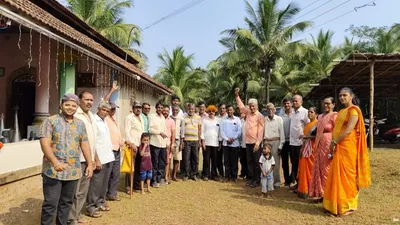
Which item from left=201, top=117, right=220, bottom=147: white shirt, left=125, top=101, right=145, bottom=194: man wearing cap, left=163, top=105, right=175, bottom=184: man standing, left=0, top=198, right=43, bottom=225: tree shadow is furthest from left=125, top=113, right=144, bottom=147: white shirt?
left=201, top=117, right=220, bottom=147: white shirt

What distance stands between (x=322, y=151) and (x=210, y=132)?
2718 mm

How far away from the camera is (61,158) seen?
3465mm

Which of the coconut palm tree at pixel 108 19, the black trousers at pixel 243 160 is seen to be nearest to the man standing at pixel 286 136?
the black trousers at pixel 243 160

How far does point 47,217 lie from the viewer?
11.2 ft

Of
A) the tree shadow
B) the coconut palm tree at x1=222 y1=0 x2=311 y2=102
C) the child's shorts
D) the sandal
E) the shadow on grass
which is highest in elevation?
the coconut palm tree at x1=222 y1=0 x2=311 y2=102

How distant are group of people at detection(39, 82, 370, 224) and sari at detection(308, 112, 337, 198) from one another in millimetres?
15

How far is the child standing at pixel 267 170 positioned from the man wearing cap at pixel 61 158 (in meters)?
3.33

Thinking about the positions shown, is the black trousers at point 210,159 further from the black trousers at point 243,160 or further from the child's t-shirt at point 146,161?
the child's t-shirt at point 146,161

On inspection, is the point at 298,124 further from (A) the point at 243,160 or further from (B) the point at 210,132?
(B) the point at 210,132

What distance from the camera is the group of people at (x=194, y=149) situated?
11.6 feet

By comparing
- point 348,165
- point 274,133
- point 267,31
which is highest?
point 267,31

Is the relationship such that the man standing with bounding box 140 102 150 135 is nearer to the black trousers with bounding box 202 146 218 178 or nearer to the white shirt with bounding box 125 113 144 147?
the white shirt with bounding box 125 113 144 147

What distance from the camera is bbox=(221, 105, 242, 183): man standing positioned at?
7293 mm

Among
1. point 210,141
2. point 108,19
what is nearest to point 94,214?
point 210,141
